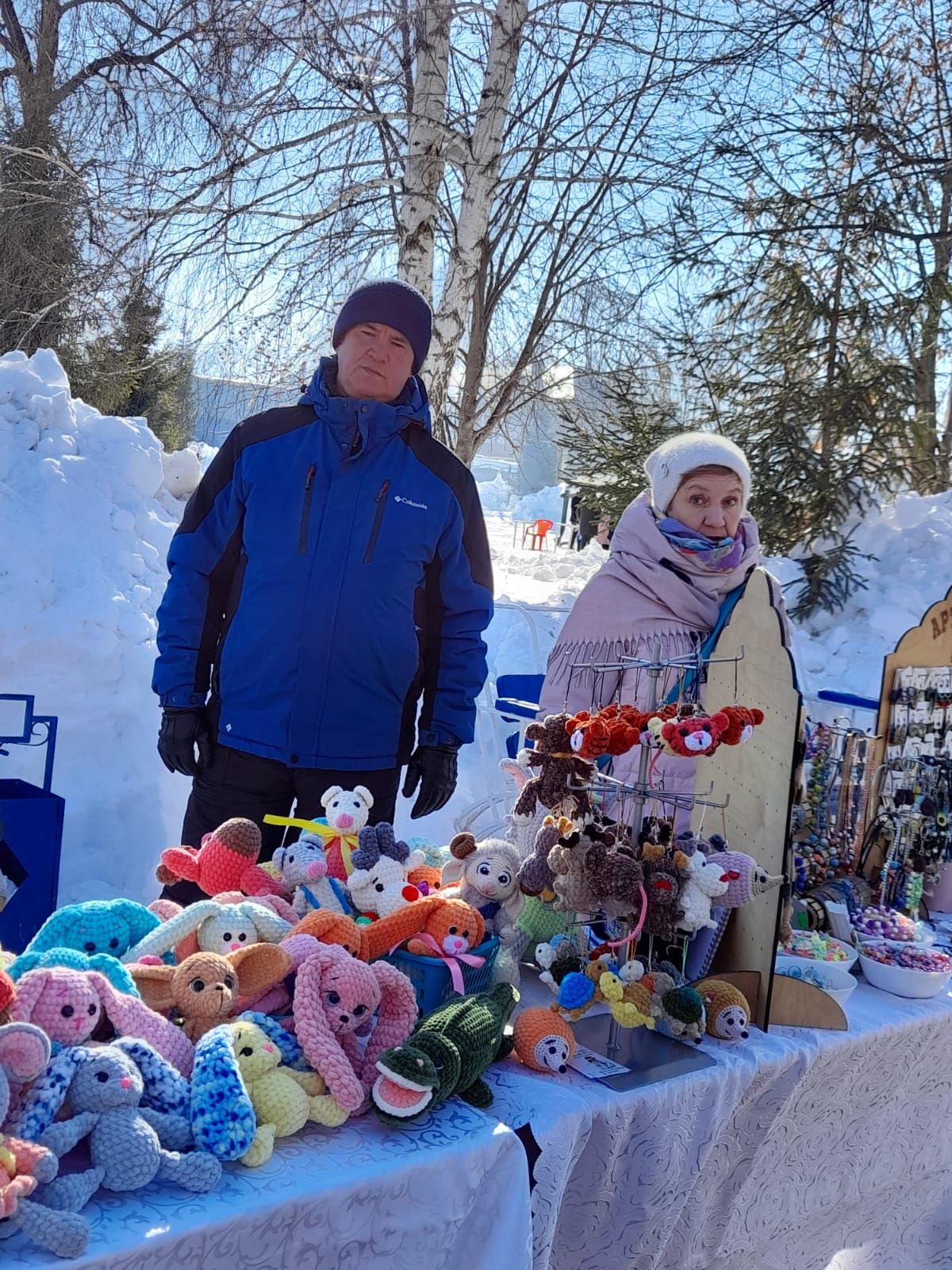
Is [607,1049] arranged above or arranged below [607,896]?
below

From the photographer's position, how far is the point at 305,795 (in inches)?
96.8

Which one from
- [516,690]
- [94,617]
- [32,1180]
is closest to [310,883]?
[32,1180]

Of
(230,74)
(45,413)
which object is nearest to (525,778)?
(45,413)

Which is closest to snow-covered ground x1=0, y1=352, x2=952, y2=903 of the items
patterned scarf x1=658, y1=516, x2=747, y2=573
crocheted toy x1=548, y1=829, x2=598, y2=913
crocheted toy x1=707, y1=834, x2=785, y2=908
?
patterned scarf x1=658, y1=516, x2=747, y2=573

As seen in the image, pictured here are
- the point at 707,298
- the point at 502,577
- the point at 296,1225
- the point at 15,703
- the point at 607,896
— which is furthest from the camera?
the point at 502,577

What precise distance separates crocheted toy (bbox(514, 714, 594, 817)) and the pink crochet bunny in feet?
1.30

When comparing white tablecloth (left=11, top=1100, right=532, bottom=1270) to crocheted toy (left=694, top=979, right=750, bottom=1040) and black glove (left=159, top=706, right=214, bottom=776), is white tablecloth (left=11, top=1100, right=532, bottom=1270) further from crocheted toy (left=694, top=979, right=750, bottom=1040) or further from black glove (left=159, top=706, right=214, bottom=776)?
black glove (left=159, top=706, right=214, bottom=776)

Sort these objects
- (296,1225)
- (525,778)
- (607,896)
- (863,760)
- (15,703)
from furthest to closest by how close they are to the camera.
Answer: (15,703) → (863,760) → (525,778) → (607,896) → (296,1225)

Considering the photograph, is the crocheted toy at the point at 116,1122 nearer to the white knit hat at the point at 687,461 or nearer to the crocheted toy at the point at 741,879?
the crocheted toy at the point at 741,879

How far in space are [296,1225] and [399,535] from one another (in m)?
1.64

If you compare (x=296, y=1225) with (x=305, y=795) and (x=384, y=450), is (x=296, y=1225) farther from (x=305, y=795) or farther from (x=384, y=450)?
(x=384, y=450)

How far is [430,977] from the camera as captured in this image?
1.47 meters

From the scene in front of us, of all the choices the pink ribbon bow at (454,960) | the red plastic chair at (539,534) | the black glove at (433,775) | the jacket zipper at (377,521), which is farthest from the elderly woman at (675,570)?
the red plastic chair at (539,534)

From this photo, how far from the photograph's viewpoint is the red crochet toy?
1428mm
